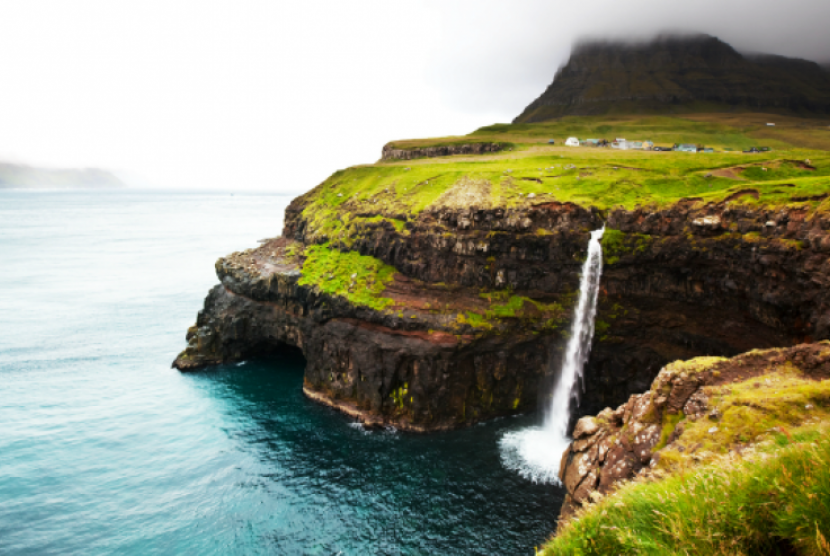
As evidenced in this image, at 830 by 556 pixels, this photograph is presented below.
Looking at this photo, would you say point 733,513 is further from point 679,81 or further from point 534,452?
point 679,81

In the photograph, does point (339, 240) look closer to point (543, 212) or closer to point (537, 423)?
point (543, 212)

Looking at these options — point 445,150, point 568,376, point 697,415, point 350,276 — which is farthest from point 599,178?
point 445,150

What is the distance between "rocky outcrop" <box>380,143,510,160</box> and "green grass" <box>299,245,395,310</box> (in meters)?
42.5

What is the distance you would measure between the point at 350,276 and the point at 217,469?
981 inches

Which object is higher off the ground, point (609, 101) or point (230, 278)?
point (609, 101)

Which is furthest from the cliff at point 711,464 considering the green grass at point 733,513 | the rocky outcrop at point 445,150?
the rocky outcrop at point 445,150

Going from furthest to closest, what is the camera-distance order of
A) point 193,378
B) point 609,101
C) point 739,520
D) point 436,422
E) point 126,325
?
point 609,101 < point 126,325 < point 193,378 < point 436,422 < point 739,520

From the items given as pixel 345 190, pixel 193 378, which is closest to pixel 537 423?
pixel 193 378

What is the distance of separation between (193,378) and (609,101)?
138 meters

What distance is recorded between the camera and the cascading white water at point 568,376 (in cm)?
4144

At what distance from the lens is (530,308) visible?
154 ft

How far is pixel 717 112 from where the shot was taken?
119m

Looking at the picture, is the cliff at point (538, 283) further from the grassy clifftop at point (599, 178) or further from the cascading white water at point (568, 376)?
the cascading white water at point (568, 376)

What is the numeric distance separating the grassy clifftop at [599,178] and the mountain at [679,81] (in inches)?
1073
